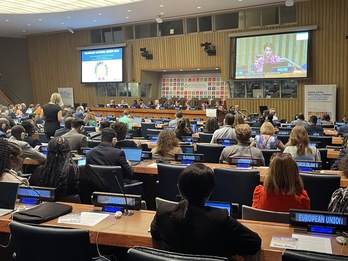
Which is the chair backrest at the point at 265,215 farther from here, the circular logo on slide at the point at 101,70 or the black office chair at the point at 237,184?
the circular logo on slide at the point at 101,70

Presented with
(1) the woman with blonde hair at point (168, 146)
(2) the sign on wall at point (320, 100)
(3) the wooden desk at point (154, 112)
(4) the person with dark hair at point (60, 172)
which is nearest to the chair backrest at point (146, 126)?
(3) the wooden desk at point (154, 112)

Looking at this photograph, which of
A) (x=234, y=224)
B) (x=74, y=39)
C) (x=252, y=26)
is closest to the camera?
(x=234, y=224)

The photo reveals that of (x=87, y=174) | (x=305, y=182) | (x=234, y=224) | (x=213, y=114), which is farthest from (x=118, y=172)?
(x=213, y=114)

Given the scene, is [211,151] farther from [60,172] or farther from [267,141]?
[60,172]

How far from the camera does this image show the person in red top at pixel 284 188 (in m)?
2.67

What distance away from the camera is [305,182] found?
3361 mm

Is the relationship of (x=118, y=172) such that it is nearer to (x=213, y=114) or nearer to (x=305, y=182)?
(x=305, y=182)

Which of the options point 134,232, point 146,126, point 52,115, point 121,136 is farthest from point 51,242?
point 146,126

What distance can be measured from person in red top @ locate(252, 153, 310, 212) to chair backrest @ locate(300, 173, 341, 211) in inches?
27.2

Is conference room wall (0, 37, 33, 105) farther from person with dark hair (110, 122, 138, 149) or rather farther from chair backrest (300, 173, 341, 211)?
chair backrest (300, 173, 341, 211)

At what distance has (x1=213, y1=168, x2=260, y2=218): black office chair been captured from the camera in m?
3.53

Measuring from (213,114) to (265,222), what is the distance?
8897 millimetres

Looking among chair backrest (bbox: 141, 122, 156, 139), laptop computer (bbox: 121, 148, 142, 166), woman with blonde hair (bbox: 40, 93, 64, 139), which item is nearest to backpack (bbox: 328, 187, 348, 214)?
laptop computer (bbox: 121, 148, 142, 166)

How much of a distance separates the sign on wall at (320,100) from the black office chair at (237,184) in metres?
10.6
